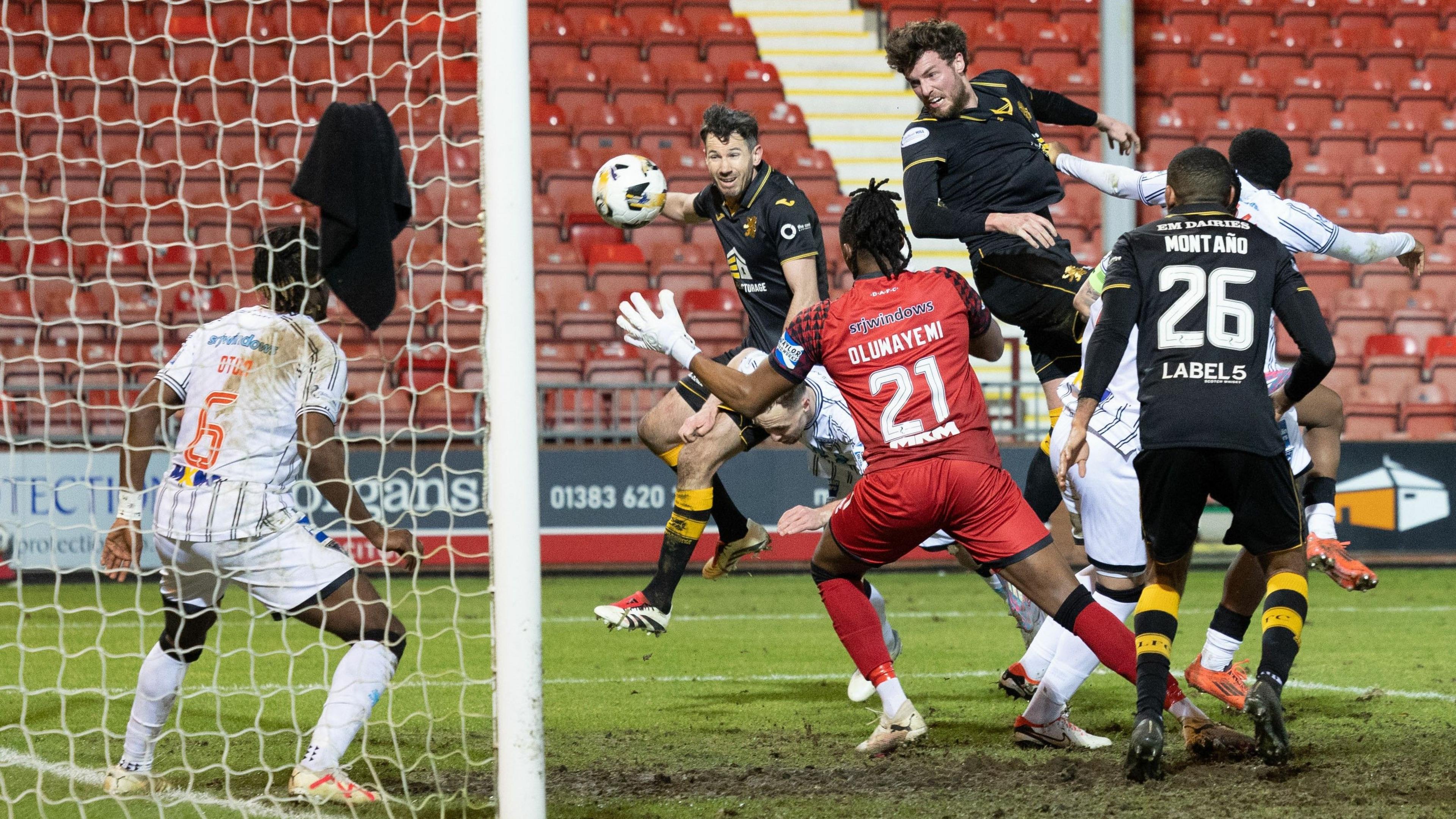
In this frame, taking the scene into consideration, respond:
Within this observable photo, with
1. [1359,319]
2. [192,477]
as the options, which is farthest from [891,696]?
Result: [1359,319]

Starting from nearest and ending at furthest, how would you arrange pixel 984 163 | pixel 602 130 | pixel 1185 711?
1. pixel 1185 711
2. pixel 984 163
3. pixel 602 130

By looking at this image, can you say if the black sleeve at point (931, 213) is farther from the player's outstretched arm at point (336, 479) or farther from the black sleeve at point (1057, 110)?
the player's outstretched arm at point (336, 479)

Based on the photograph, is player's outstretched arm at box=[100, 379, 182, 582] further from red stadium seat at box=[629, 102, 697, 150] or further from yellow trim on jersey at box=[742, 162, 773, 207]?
red stadium seat at box=[629, 102, 697, 150]

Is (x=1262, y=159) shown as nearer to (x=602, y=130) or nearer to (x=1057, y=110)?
(x=1057, y=110)

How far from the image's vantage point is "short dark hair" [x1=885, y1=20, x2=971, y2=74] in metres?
5.96

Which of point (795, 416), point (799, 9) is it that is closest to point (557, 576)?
point (795, 416)

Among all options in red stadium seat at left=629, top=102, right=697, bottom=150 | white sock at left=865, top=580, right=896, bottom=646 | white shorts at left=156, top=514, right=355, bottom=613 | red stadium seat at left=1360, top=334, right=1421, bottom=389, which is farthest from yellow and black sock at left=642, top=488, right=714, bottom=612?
red stadium seat at left=1360, top=334, right=1421, bottom=389

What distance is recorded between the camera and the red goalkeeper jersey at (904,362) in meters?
4.73

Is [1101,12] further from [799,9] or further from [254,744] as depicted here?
[254,744]

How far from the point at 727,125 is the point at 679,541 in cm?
191

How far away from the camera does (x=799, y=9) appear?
61.2 ft

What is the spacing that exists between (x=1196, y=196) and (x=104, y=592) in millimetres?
9224

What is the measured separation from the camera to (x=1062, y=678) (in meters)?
4.90

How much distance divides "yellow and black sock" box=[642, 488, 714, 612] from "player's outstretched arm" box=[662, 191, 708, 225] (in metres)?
1.38
